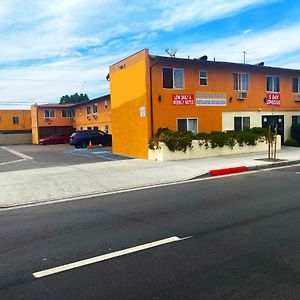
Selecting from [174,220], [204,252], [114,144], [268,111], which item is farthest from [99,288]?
[268,111]

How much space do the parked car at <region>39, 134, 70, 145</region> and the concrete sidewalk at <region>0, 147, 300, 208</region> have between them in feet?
99.1

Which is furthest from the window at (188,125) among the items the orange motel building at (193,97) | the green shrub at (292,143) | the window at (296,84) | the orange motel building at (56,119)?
the orange motel building at (56,119)

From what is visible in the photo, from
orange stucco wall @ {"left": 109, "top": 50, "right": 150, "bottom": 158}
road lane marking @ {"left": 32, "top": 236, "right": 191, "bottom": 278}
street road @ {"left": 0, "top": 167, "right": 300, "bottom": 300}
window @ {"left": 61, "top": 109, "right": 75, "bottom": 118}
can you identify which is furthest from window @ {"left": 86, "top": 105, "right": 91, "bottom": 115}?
road lane marking @ {"left": 32, "top": 236, "right": 191, "bottom": 278}

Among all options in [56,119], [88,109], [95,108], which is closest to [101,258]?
[95,108]

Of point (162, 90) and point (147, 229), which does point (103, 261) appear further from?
point (162, 90)

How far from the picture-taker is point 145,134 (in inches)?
777

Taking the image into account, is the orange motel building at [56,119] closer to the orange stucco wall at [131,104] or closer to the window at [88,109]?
the window at [88,109]

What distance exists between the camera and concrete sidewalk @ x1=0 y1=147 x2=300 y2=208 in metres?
10.4

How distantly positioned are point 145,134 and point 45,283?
15.7 m

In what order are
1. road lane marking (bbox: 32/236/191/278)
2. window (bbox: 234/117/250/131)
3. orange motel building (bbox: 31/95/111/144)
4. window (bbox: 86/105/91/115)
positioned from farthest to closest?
orange motel building (bbox: 31/95/111/144)
window (bbox: 86/105/91/115)
window (bbox: 234/117/250/131)
road lane marking (bbox: 32/236/191/278)

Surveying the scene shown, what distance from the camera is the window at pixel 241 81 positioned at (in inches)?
884

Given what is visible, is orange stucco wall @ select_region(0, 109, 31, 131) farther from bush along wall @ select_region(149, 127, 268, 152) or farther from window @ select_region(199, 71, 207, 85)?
bush along wall @ select_region(149, 127, 268, 152)

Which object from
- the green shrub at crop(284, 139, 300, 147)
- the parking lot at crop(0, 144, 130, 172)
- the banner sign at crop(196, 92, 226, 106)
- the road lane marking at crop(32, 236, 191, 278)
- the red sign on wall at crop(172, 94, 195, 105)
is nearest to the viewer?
the road lane marking at crop(32, 236, 191, 278)

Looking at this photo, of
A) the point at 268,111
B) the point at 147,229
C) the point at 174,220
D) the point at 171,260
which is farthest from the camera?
the point at 268,111
